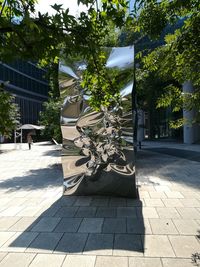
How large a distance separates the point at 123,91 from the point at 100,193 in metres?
2.68

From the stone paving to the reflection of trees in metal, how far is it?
450 millimetres

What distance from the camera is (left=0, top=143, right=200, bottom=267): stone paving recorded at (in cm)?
452

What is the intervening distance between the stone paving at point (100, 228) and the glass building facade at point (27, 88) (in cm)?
4198

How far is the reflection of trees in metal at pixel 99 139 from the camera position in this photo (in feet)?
26.3

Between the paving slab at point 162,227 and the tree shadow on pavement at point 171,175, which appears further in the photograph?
the tree shadow on pavement at point 171,175

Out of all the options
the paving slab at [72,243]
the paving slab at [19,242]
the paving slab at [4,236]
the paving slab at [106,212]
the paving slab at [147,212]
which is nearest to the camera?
the paving slab at [72,243]

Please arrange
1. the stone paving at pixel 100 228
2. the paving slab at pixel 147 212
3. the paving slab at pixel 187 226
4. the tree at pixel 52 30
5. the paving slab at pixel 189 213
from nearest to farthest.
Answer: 1. the tree at pixel 52 30
2. the stone paving at pixel 100 228
3. the paving slab at pixel 187 226
4. the paving slab at pixel 189 213
5. the paving slab at pixel 147 212

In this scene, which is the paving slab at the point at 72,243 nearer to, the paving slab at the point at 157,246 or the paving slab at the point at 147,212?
the paving slab at the point at 157,246

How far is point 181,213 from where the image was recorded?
22.1 ft

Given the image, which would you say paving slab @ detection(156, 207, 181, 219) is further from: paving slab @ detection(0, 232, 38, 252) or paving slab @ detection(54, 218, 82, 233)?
paving slab @ detection(0, 232, 38, 252)

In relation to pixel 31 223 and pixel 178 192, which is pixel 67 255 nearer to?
pixel 31 223

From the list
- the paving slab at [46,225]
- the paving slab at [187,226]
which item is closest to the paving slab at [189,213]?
the paving slab at [187,226]

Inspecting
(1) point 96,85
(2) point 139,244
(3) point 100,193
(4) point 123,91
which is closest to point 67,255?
(2) point 139,244

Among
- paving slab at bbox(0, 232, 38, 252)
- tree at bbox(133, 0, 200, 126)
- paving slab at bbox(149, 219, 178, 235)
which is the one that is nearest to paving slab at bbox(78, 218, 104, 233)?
paving slab at bbox(0, 232, 38, 252)
